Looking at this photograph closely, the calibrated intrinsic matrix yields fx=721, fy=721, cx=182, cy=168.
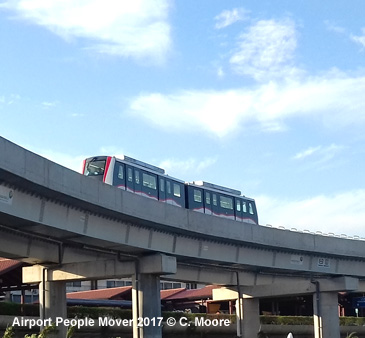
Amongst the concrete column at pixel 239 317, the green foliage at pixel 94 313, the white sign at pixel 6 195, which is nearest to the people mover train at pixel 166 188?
the concrete column at pixel 239 317

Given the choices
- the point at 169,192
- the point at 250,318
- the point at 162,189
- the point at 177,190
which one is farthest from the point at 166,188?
the point at 250,318

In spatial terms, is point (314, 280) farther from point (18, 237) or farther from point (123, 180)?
point (18, 237)

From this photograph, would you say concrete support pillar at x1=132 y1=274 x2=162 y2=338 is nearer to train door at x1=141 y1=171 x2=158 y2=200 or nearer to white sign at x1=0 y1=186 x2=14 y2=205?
train door at x1=141 y1=171 x2=158 y2=200

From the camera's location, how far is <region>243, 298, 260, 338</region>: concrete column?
50544 mm

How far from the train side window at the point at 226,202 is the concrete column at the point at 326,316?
890 centimetres

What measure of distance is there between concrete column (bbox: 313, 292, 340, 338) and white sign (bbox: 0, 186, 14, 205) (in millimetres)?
27387

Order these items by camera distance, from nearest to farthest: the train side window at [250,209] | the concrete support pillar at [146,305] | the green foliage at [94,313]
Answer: the concrete support pillar at [146,305], the green foliage at [94,313], the train side window at [250,209]

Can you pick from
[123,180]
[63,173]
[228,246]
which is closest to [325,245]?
[228,246]

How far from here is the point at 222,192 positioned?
2039 inches

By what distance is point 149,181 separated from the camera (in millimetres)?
44719

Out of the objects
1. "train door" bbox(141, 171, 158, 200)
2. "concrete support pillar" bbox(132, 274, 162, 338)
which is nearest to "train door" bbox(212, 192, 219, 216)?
"train door" bbox(141, 171, 158, 200)

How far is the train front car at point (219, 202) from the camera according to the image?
4918 centimetres

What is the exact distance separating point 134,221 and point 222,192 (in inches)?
728

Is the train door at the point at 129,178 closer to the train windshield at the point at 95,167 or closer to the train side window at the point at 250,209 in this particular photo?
the train windshield at the point at 95,167
